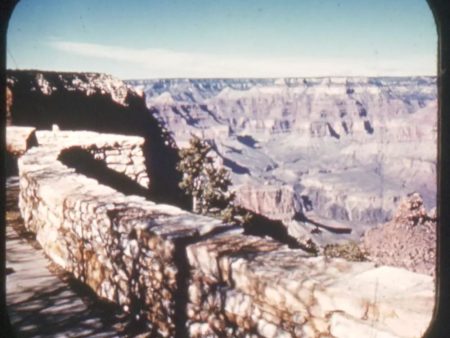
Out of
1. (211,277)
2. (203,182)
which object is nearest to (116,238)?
(211,277)

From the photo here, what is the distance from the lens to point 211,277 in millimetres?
2830

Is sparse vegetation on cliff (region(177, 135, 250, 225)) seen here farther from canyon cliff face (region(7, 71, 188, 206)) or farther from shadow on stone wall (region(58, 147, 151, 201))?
shadow on stone wall (region(58, 147, 151, 201))

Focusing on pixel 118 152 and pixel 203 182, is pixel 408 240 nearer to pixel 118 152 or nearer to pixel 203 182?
pixel 203 182

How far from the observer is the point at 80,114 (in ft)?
64.2

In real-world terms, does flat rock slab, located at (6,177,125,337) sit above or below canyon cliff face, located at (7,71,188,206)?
below

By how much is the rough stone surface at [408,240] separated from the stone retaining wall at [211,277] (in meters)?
17.8

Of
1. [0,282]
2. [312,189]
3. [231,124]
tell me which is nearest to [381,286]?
[0,282]

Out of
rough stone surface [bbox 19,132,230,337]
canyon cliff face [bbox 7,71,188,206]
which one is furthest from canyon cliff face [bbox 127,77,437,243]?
rough stone surface [bbox 19,132,230,337]

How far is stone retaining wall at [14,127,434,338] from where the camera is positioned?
2.04 m

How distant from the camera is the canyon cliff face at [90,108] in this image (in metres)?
16.3

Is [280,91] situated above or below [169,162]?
above

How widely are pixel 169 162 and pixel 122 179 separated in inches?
485

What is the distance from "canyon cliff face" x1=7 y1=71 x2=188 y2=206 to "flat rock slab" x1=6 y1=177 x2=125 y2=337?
918cm

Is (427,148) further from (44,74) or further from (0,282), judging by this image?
(0,282)
